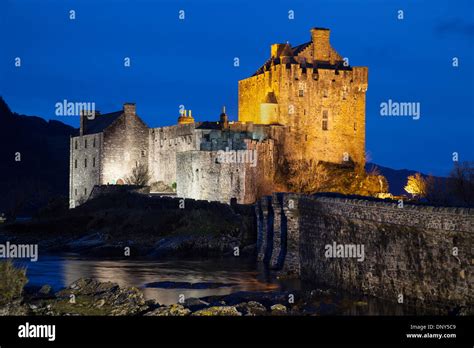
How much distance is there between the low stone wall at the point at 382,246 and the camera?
24047 millimetres

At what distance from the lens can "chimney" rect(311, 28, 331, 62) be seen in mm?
77312

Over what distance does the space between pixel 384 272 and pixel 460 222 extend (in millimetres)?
5572

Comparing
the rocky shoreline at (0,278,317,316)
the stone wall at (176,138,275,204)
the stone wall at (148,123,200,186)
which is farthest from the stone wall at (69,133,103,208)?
the rocky shoreline at (0,278,317,316)

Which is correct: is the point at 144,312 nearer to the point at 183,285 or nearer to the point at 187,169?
the point at 183,285

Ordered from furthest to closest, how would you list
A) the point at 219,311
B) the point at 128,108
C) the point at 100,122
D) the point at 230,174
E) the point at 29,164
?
the point at 29,164 < the point at 100,122 < the point at 128,108 < the point at 230,174 < the point at 219,311

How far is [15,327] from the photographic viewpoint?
22.2m

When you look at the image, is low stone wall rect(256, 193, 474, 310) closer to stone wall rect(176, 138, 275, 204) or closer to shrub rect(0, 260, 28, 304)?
shrub rect(0, 260, 28, 304)

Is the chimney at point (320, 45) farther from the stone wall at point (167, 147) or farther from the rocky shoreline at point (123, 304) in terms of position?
the rocky shoreline at point (123, 304)

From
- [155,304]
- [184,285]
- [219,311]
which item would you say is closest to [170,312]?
[219,311]

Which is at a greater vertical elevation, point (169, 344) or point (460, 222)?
point (460, 222)

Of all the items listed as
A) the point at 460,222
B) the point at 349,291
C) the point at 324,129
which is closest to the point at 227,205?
the point at 324,129

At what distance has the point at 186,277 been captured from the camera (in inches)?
1549

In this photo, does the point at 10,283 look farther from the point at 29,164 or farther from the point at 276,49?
the point at 29,164

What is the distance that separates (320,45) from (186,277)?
1684 inches
